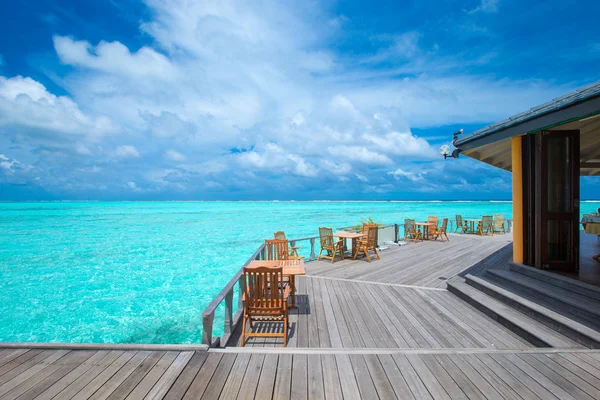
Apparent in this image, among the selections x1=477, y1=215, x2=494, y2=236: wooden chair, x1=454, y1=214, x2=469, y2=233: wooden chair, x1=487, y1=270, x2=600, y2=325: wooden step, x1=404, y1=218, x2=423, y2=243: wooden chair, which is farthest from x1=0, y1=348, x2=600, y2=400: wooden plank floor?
x1=454, y1=214, x2=469, y2=233: wooden chair

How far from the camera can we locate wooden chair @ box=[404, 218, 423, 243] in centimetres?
1194

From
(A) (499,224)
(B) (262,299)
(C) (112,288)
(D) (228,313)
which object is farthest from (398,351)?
(A) (499,224)

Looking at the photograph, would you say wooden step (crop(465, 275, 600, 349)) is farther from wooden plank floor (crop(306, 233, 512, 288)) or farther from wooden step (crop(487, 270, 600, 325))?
wooden plank floor (crop(306, 233, 512, 288))

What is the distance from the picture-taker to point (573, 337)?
3.24 meters

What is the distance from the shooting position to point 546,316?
144 inches

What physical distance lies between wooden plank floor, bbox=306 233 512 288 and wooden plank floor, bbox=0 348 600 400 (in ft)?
11.5

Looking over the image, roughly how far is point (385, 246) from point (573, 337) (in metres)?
7.45

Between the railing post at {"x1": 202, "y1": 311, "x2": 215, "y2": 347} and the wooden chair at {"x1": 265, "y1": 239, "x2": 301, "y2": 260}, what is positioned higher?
the wooden chair at {"x1": 265, "y1": 239, "x2": 301, "y2": 260}

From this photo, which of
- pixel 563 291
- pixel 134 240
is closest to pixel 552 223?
pixel 563 291

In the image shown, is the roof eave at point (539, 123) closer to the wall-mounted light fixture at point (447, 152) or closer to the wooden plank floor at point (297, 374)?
the wall-mounted light fixture at point (447, 152)

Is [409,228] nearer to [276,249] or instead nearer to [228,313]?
[276,249]

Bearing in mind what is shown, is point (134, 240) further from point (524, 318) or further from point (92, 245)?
point (524, 318)

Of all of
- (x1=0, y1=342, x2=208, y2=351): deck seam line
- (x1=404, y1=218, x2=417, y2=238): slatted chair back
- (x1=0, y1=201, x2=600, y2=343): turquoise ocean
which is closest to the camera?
(x1=0, y1=342, x2=208, y2=351): deck seam line

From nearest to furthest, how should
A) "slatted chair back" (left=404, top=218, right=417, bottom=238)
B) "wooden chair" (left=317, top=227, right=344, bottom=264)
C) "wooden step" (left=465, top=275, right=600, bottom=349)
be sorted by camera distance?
"wooden step" (left=465, top=275, right=600, bottom=349) < "wooden chair" (left=317, top=227, right=344, bottom=264) < "slatted chair back" (left=404, top=218, right=417, bottom=238)
